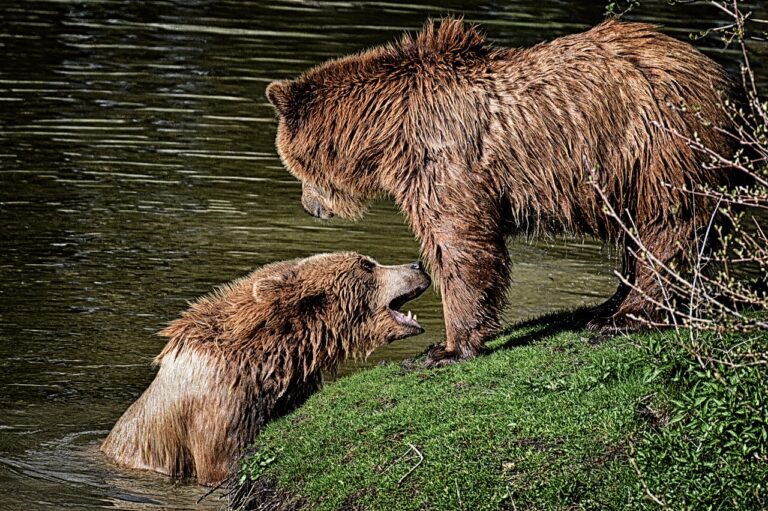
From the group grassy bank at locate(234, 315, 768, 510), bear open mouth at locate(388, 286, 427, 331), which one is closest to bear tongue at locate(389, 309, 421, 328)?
bear open mouth at locate(388, 286, 427, 331)

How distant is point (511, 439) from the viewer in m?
7.05

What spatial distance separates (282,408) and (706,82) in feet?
11.5

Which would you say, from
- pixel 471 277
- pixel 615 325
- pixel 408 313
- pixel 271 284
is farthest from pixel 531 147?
pixel 271 284

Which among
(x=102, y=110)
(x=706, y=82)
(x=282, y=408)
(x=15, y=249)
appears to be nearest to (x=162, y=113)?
(x=102, y=110)

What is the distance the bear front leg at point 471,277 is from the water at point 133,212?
1.98m

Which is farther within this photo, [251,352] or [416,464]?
[251,352]

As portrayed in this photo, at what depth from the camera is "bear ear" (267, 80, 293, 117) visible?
346 inches

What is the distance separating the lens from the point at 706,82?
7.91 metres

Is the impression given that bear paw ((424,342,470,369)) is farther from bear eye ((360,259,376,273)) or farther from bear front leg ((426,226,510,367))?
bear eye ((360,259,376,273))

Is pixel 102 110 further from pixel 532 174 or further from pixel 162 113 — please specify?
pixel 532 174

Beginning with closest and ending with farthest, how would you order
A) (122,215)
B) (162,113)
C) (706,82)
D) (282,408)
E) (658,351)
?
(658,351), (706,82), (282,408), (122,215), (162,113)

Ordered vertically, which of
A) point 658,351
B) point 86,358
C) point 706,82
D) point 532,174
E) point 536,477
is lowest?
point 86,358

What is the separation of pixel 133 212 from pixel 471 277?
7.76 meters

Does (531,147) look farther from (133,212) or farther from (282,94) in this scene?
(133,212)
